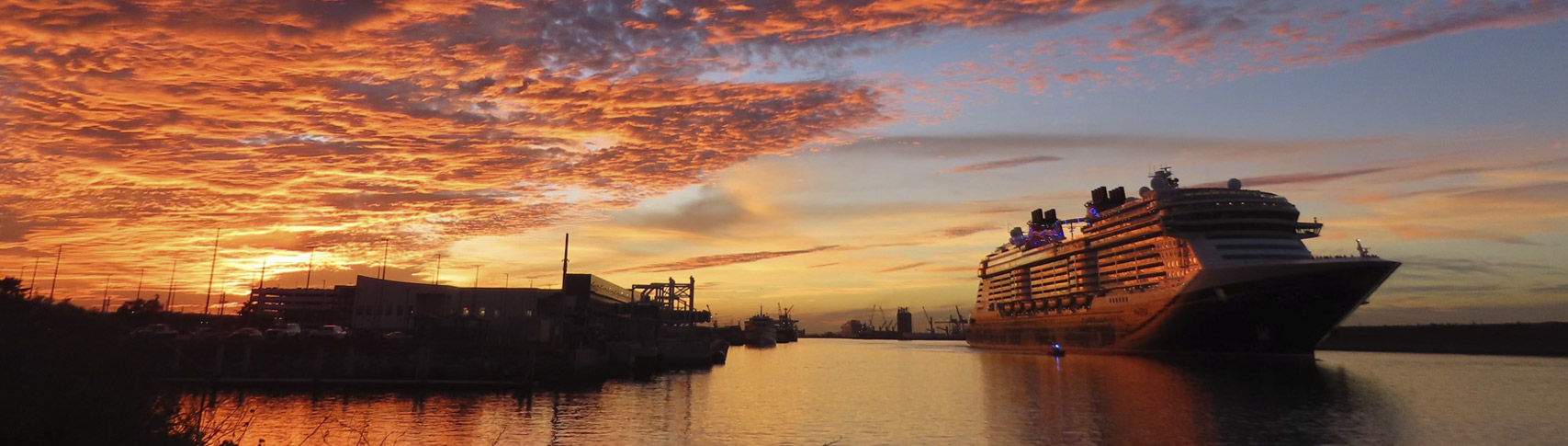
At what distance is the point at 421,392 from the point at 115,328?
39975 millimetres

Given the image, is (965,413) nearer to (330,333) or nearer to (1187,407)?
(1187,407)

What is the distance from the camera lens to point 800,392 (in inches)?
2712

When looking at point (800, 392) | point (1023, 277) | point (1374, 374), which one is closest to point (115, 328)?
point (800, 392)

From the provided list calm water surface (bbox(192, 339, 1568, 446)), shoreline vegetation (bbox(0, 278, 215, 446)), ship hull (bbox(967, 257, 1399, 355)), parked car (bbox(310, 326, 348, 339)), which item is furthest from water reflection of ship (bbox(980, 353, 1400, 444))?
parked car (bbox(310, 326, 348, 339))

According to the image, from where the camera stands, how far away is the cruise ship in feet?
306

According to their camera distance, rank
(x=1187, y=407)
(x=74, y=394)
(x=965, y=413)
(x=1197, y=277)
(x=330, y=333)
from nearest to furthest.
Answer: (x=74, y=394), (x=1187, y=407), (x=965, y=413), (x=330, y=333), (x=1197, y=277)

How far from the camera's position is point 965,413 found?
50188 millimetres

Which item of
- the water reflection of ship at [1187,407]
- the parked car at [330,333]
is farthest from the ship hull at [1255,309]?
the parked car at [330,333]

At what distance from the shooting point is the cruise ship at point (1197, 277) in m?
93.2

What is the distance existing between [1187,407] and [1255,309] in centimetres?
5652

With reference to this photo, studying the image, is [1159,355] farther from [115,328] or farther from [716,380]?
[115,328]

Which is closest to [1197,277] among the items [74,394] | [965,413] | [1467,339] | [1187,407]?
[1187,407]

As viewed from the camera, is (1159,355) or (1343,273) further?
(1159,355)

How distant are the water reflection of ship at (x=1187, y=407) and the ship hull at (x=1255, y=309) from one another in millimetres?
10315
